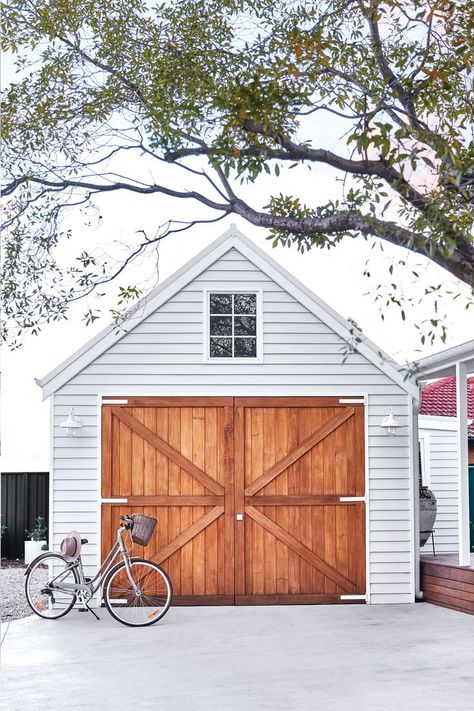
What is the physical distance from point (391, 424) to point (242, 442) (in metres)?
1.72

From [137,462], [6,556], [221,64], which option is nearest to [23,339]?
[221,64]

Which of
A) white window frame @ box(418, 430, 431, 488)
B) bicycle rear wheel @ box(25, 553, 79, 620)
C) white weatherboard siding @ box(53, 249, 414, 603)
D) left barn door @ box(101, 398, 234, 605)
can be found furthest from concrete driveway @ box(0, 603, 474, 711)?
white window frame @ box(418, 430, 431, 488)

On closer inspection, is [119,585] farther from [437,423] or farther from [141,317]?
[437,423]

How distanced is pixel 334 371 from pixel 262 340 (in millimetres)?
914

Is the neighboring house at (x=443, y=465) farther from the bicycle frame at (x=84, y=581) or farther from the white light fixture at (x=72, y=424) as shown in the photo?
the bicycle frame at (x=84, y=581)

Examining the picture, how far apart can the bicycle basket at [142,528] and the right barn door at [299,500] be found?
157 centimetres

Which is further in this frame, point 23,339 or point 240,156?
point 23,339

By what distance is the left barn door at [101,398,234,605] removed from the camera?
466 inches

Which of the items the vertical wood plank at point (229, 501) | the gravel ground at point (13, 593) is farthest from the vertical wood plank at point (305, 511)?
the gravel ground at point (13, 593)

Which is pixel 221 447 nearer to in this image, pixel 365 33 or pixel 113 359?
pixel 113 359

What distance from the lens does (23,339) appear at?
316 inches

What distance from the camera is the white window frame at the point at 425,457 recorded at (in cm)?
1598

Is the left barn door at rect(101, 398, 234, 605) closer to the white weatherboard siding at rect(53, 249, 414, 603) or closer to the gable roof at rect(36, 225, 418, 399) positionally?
the white weatherboard siding at rect(53, 249, 414, 603)

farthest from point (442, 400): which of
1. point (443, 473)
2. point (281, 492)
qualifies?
point (281, 492)
